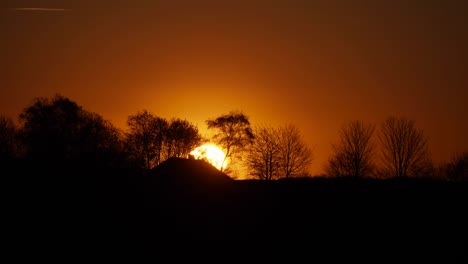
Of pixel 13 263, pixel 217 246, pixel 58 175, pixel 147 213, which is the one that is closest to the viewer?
pixel 13 263

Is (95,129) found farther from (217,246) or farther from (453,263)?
(453,263)

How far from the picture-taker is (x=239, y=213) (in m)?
30.8

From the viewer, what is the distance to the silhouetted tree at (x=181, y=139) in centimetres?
7112

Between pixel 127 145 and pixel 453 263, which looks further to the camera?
pixel 127 145

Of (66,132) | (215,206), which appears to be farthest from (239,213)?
(66,132)

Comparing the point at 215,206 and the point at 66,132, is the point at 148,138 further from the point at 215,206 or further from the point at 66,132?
A: the point at 215,206

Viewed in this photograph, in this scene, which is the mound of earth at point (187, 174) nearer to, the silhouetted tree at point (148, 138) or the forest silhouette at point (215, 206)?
the forest silhouette at point (215, 206)

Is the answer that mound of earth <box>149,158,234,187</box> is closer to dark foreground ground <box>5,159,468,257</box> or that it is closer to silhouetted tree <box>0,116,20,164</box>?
dark foreground ground <box>5,159,468,257</box>

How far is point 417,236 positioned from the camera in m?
27.7

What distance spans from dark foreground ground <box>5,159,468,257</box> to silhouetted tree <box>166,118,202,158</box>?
35647mm

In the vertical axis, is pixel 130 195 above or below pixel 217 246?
above

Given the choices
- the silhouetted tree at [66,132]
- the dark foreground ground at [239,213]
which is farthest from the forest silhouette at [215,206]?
the silhouetted tree at [66,132]

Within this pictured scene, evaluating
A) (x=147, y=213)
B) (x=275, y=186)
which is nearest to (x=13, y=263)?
(x=147, y=213)

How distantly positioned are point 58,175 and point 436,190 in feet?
79.8
